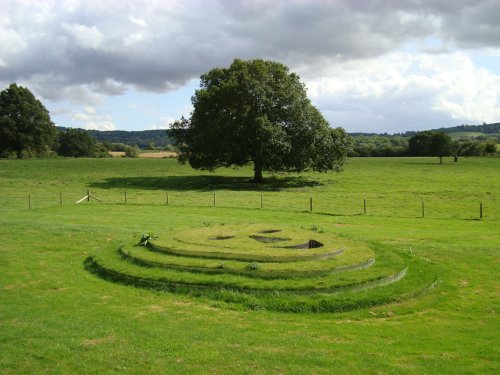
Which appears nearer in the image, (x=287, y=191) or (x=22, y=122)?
(x=287, y=191)

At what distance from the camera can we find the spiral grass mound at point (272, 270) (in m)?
13.8

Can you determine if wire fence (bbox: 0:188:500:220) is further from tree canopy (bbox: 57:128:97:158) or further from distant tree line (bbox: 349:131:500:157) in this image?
tree canopy (bbox: 57:128:97:158)

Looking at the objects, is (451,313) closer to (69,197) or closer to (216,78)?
(69,197)

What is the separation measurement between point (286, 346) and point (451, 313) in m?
5.24

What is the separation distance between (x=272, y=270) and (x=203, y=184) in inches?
1779

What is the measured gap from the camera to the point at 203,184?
59.7 meters

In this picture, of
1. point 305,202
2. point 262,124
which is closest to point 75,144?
point 262,124

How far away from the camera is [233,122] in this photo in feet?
182

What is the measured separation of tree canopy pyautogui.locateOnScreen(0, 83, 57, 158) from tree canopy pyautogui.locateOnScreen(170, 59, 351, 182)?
4233cm

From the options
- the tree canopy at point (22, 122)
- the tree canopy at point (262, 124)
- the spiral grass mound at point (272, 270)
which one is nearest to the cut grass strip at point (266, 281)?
the spiral grass mound at point (272, 270)

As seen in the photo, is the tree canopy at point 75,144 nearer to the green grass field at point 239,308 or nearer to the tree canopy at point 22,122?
the tree canopy at point 22,122

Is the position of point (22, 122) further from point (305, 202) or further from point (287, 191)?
point (305, 202)

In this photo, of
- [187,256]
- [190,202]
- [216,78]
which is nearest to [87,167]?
[216,78]

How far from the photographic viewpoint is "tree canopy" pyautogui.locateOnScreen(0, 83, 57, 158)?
282 feet
